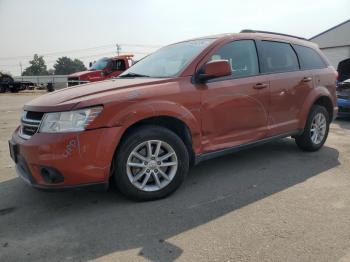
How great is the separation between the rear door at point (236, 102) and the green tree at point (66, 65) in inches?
4094

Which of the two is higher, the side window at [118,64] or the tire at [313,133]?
the side window at [118,64]

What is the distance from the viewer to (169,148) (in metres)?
3.83

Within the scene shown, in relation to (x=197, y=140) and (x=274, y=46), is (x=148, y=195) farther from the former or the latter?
(x=274, y=46)

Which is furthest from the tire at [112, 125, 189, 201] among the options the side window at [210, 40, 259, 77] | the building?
the building

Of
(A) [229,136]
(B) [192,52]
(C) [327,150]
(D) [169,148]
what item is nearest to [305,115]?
(C) [327,150]

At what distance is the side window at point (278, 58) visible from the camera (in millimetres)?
4902

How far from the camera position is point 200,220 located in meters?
3.33

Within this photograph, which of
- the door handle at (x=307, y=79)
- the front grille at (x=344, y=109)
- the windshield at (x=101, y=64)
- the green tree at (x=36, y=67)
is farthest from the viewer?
the green tree at (x=36, y=67)

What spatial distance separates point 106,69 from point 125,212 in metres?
17.0

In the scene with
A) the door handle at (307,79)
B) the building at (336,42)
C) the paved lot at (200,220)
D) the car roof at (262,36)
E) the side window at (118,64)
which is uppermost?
the building at (336,42)

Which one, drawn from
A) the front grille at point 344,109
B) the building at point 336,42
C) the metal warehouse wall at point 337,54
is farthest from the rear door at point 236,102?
the metal warehouse wall at point 337,54

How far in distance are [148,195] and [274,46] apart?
9.32 ft

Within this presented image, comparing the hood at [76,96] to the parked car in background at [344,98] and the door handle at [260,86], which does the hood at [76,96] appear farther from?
the parked car in background at [344,98]

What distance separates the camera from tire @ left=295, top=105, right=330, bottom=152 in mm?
5490
